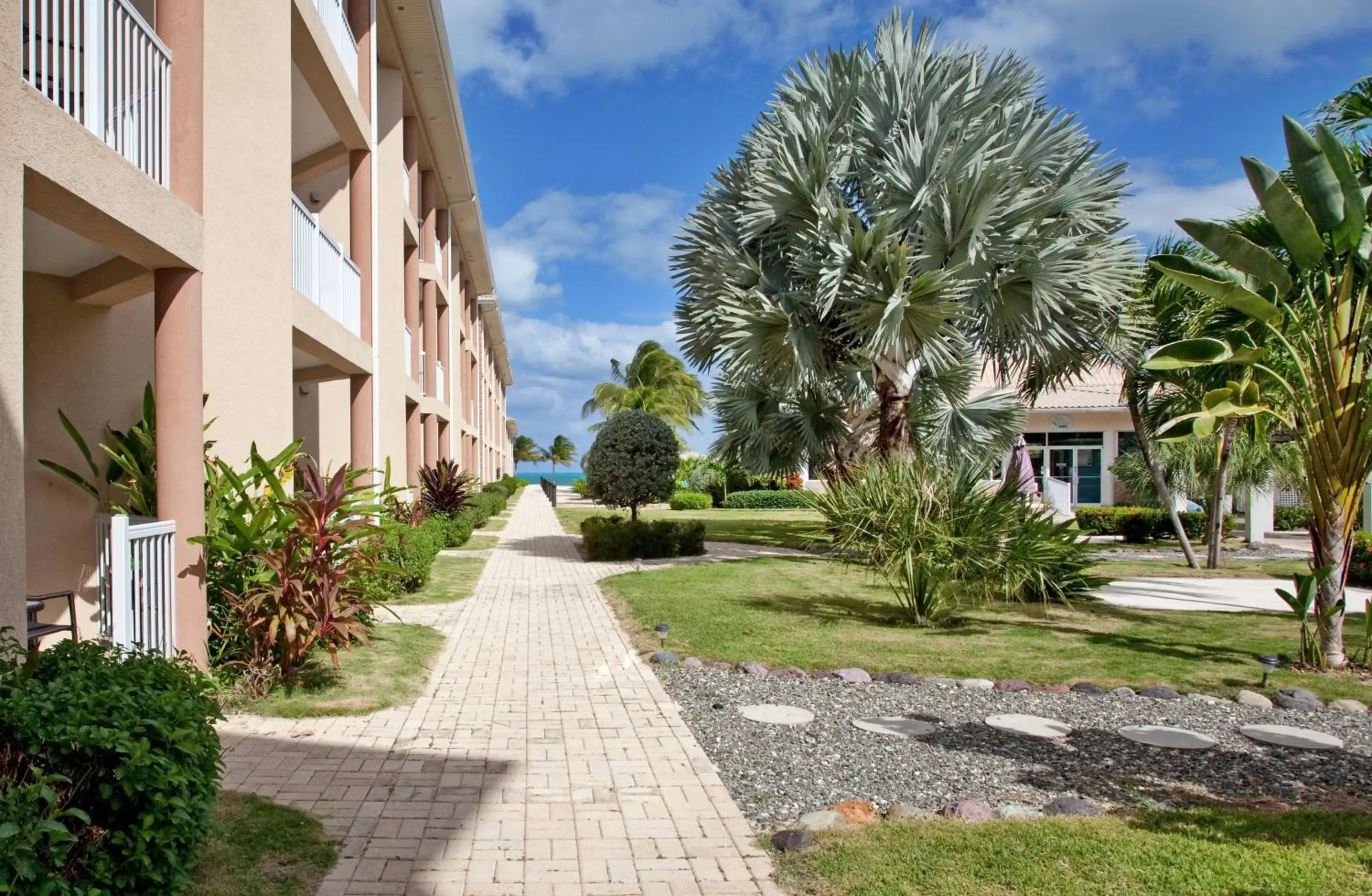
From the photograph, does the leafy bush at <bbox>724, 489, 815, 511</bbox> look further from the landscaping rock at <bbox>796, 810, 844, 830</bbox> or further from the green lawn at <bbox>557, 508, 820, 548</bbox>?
the landscaping rock at <bbox>796, 810, 844, 830</bbox>

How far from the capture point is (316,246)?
9.95 metres

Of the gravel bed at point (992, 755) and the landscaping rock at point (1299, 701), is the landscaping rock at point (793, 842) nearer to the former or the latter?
the gravel bed at point (992, 755)

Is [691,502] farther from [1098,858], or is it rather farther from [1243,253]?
[1098,858]

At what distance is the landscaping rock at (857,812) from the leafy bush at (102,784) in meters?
2.64

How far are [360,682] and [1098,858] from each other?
500cm

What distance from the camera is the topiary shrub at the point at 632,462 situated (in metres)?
17.7

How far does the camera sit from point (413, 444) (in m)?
17.4

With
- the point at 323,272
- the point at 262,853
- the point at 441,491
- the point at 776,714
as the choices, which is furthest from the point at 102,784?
the point at 441,491

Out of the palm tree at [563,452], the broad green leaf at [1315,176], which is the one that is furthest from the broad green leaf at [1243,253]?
the palm tree at [563,452]

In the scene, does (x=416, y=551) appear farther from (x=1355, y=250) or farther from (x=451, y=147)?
(x=451, y=147)

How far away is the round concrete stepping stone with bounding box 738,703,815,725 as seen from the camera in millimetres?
5828

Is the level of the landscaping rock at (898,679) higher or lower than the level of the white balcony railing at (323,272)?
lower

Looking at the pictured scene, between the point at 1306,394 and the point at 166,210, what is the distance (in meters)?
8.59

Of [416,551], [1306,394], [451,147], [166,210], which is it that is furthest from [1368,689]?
[451,147]
